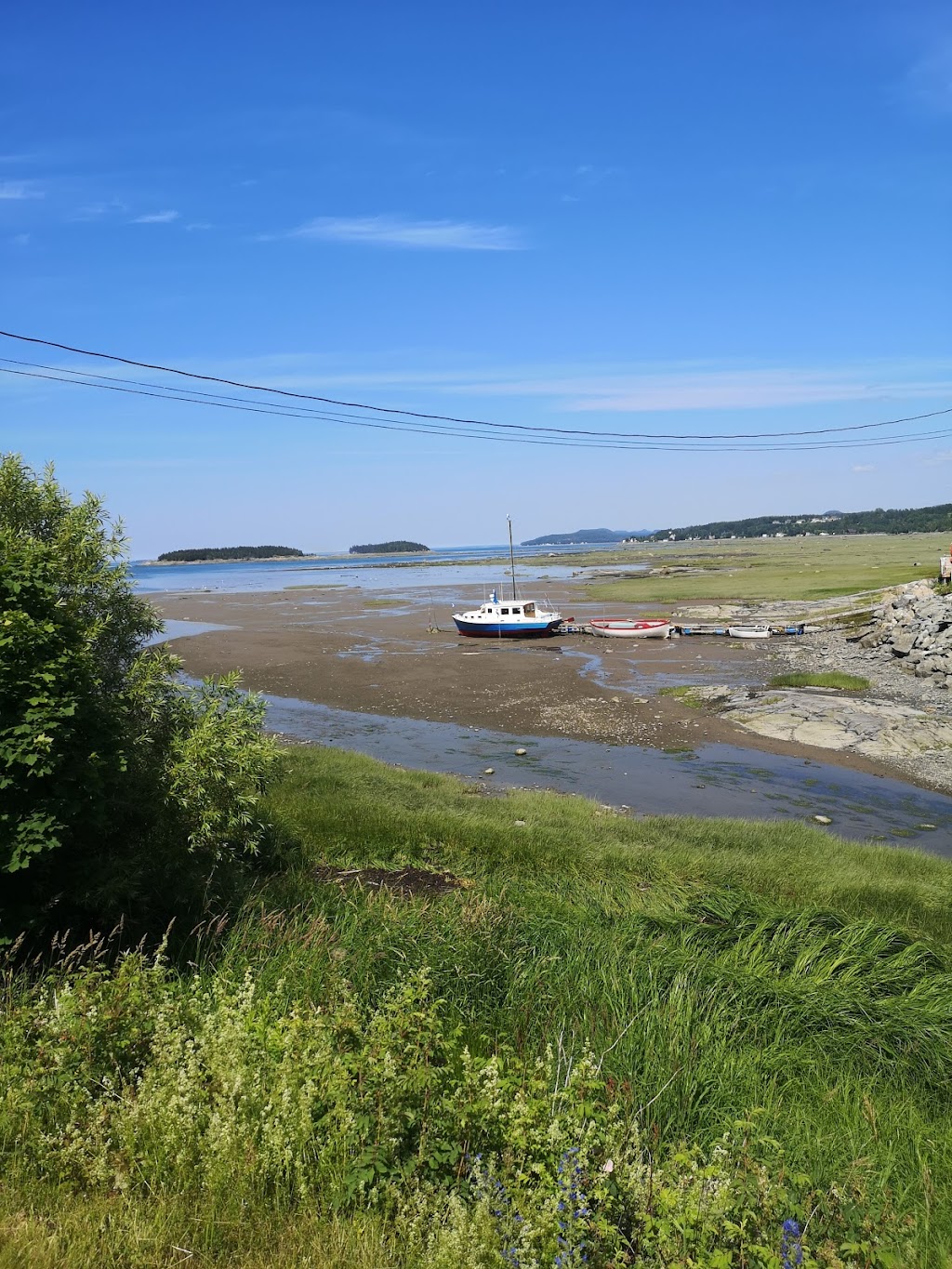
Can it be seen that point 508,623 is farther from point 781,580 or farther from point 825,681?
point 781,580

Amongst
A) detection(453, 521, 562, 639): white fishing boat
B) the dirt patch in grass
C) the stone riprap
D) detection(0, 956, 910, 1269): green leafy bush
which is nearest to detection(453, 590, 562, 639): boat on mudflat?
detection(453, 521, 562, 639): white fishing boat

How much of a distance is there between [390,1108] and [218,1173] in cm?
92

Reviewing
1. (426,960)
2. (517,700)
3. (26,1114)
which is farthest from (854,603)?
(26,1114)

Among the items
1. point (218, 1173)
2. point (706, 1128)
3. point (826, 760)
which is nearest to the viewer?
point (218, 1173)

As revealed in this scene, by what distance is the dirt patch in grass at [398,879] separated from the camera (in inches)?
438

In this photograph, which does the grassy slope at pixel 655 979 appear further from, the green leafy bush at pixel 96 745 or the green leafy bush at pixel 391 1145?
the green leafy bush at pixel 96 745

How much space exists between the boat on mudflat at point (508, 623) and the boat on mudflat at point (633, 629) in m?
3.14

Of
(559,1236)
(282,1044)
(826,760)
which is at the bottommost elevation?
(826,760)

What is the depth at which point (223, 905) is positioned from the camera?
28.2 ft

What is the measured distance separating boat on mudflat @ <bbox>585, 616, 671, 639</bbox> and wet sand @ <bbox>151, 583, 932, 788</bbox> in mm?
824

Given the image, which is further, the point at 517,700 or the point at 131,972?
the point at 517,700

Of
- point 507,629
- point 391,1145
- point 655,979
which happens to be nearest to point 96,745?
point 391,1145

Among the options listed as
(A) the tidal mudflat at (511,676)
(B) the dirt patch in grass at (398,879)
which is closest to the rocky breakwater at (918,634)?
(A) the tidal mudflat at (511,676)

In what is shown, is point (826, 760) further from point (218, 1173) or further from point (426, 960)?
point (218, 1173)
